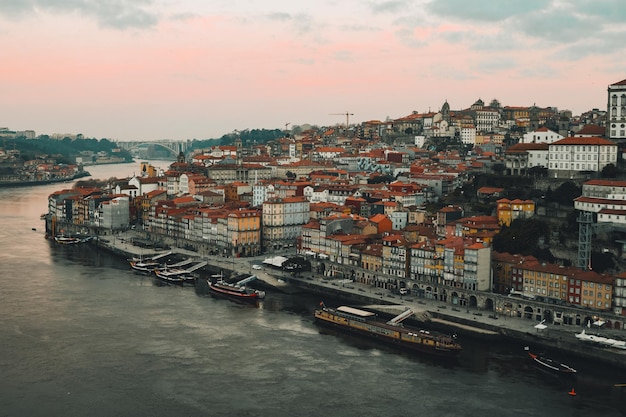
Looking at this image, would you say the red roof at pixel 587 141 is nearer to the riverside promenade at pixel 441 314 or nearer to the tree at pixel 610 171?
the tree at pixel 610 171

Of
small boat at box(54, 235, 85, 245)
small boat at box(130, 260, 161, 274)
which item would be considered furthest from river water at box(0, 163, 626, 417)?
small boat at box(54, 235, 85, 245)

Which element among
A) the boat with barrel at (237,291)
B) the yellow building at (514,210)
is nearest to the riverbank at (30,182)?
the boat with barrel at (237,291)

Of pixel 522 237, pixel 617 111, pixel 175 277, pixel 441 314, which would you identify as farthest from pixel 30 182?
pixel 441 314

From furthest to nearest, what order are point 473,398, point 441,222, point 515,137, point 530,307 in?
point 515,137
point 441,222
point 530,307
point 473,398

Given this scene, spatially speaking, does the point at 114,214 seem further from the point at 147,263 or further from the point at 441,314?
the point at 441,314

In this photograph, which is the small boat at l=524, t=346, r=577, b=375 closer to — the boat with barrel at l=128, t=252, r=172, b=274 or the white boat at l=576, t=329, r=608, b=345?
the white boat at l=576, t=329, r=608, b=345

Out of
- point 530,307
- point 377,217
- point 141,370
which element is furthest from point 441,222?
point 141,370

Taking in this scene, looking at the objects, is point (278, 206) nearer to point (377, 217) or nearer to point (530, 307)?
point (377, 217)
